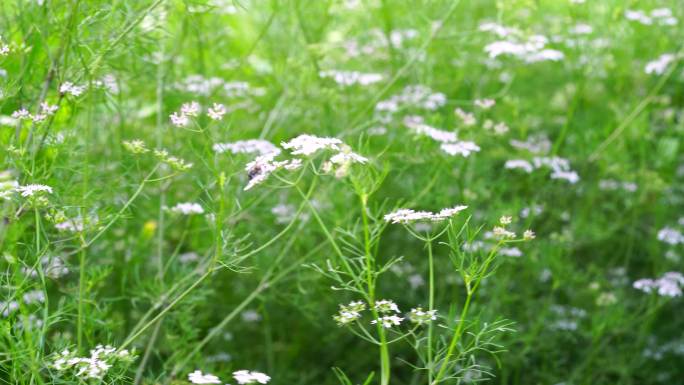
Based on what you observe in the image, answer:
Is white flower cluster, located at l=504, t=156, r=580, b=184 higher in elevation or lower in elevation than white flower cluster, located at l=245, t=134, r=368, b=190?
lower

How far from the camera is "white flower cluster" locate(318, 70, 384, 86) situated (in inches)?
129

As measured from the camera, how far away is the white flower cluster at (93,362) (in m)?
1.78

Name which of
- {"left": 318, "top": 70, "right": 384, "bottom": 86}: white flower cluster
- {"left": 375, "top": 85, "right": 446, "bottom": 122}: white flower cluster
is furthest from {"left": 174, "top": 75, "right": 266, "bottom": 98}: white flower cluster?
{"left": 375, "top": 85, "right": 446, "bottom": 122}: white flower cluster

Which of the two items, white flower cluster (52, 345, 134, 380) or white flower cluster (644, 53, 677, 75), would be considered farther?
white flower cluster (644, 53, 677, 75)

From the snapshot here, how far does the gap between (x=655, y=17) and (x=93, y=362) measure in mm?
3222

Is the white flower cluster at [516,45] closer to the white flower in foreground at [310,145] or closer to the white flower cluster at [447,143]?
the white flower cluster at [447,143]

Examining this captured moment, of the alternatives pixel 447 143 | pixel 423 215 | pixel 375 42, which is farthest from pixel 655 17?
pixel 423 215

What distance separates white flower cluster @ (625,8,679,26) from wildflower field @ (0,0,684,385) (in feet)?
0.10

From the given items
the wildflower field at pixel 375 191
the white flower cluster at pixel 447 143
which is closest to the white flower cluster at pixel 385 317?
the wildflower field at pixel 375 191

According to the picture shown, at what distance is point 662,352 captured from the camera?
3.54 metres

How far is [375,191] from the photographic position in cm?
315

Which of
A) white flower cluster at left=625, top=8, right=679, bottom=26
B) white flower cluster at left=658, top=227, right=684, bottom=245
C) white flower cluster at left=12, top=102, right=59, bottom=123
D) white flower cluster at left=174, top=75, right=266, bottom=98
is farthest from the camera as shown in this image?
white flower cluster at left=625, top=8, right=679, bottom=26

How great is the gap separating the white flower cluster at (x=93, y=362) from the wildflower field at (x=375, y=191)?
538 millimetres

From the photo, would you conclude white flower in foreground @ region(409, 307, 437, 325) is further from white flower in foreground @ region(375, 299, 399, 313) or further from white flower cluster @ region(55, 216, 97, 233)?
white flower cluster @ region(55, 216, 97, 233)
